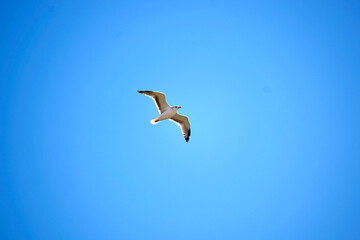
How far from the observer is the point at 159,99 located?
14.8m

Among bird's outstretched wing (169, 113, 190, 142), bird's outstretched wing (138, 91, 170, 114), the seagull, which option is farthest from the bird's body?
bird's outstretched wing (169, 113, 190, 142)

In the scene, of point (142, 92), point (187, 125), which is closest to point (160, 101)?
point (142, 92)

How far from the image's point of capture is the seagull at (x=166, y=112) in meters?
14.6

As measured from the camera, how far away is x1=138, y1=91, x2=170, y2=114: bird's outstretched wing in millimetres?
14453

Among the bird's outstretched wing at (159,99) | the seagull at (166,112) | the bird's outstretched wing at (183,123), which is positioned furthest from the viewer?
the bird's outstretched wing at (183,123)

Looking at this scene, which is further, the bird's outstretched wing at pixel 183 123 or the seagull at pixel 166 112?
the bird's outstretched wing at pixel 183 123

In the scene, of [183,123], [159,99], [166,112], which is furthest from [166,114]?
[183,123]

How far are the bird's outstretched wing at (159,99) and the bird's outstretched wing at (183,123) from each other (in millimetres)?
949

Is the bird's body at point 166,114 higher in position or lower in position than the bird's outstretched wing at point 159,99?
lower

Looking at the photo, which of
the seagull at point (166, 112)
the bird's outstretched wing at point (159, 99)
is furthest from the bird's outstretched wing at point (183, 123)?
the bird's outstretched wing at point (159, 99)

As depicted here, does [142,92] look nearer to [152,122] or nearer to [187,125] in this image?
[152,122]

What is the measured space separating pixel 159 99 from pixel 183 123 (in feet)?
7.55

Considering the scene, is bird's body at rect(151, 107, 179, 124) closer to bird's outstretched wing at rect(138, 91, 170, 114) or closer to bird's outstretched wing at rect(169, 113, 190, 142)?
bird's outstretched wing at rect(138, 91, 170, 114)

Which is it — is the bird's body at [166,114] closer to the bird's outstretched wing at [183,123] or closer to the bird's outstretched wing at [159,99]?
the bird's outstretched wing at [159,99]
